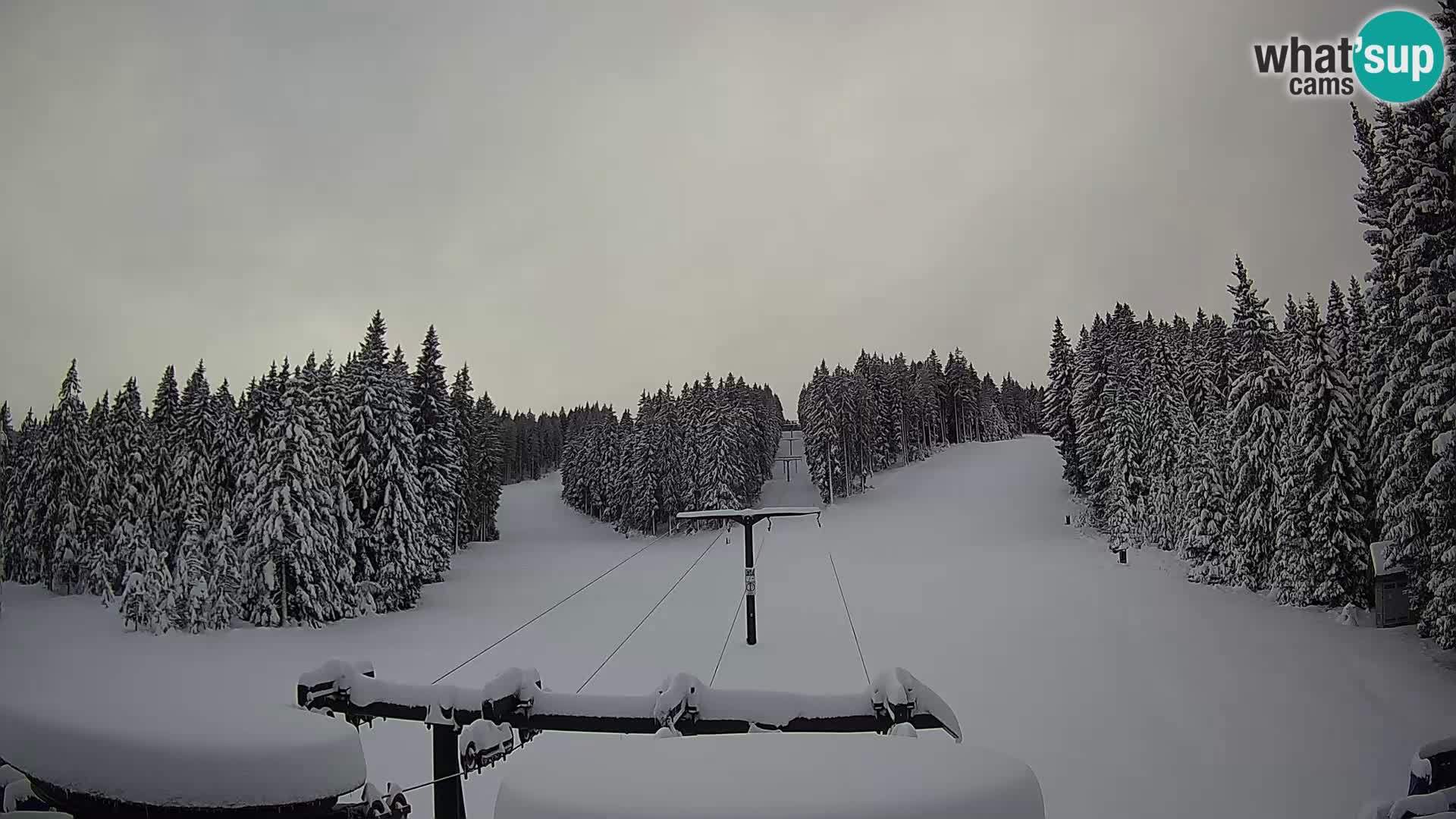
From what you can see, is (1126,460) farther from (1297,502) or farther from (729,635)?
(729,635)

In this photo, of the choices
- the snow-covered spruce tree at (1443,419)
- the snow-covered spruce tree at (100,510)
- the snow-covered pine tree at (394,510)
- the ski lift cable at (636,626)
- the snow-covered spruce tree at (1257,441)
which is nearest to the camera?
the snow-covered spruce tree at (1443,419)

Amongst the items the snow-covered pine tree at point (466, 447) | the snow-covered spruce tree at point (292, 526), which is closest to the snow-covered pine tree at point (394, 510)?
the snow-covered spruce tree at point (292, 526)

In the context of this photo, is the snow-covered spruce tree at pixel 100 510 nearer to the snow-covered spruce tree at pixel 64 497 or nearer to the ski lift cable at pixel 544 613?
the snow-covered spruce tree at pixel 64 497

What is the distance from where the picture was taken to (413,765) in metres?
10.8

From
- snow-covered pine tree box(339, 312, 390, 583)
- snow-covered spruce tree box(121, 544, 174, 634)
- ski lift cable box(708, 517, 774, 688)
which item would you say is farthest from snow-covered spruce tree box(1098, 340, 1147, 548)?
snow-covered spruce tree box(121, 544, 174, 634)

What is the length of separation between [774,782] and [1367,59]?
11811 millimetres

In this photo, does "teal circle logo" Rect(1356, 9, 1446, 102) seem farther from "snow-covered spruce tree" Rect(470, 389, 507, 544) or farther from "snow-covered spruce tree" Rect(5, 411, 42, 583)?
"snow-covered spruce tree" Rect(470, 389, 507, 544)

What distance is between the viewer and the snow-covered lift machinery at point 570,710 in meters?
4.11

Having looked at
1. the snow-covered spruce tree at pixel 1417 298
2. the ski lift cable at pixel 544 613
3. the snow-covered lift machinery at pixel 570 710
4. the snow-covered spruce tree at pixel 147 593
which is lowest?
the ski lift cable at pixel 544 613

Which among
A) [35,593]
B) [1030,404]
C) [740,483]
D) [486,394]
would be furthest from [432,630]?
[1030,404]

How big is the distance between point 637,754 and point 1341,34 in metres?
11.2

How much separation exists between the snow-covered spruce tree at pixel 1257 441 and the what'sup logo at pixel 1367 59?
A: 44.7ft

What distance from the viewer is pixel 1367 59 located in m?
8.55

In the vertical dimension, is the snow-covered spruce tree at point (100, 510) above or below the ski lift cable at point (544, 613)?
above
